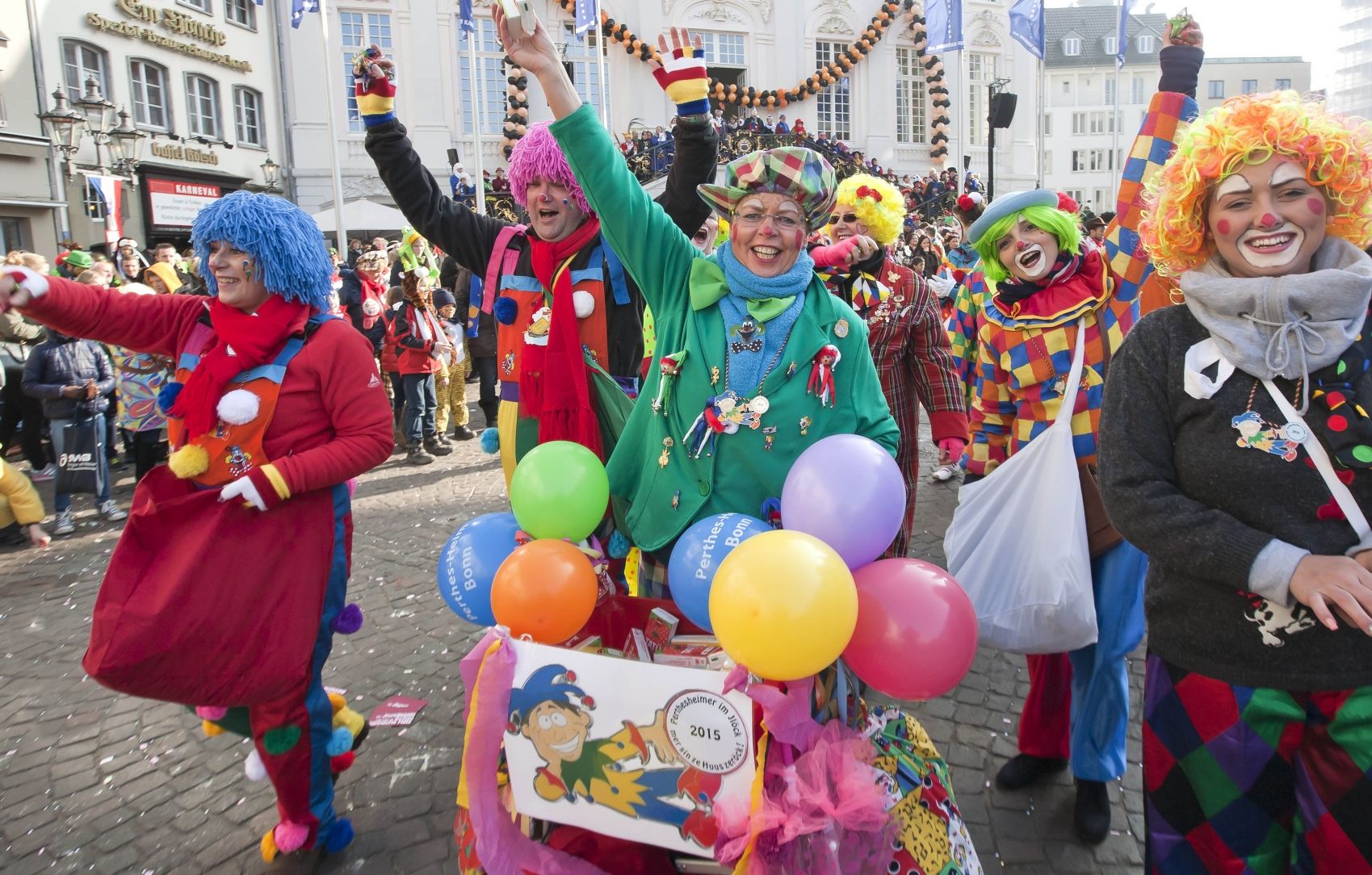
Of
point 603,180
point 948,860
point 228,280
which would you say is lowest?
point 948,860

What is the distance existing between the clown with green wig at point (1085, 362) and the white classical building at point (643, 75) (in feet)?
59.1

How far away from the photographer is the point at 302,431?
2.63 metres

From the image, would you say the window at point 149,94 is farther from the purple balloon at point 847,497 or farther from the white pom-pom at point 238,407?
the purple balloon at point 847,497

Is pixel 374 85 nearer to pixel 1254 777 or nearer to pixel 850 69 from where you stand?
pixel 1254 777

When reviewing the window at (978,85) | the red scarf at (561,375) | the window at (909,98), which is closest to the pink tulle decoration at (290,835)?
the red scarf at (561,375)

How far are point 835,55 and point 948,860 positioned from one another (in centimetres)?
2986

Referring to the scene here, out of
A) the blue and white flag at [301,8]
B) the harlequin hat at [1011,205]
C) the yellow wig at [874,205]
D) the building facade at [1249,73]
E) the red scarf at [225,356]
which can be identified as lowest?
the red scarf at [225,356]

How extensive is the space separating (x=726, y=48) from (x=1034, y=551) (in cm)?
2727

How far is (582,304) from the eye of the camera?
121 inches

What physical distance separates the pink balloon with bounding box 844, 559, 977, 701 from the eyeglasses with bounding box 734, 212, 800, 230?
91 cm

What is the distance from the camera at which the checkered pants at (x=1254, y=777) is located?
165 centimetres

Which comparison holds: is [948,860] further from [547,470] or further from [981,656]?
[981,656]

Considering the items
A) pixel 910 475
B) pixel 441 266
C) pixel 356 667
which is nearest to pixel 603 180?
pixel 910 475

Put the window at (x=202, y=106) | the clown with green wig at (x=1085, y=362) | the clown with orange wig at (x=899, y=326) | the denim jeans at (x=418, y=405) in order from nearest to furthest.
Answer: the clown with green wig at (x=1085, y=362) < the clown with orange wig at (x=899, y=326) < the denim jeans at (x=418, y=405) < the window at (x=202, y=106)
